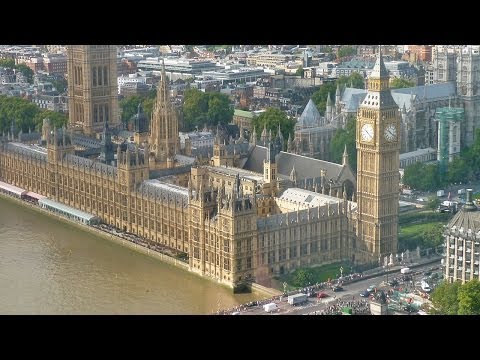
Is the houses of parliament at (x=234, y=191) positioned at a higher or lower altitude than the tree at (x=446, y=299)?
higher

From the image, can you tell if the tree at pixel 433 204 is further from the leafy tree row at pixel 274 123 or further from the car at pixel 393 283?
the leafy tree row at pixel 274 123

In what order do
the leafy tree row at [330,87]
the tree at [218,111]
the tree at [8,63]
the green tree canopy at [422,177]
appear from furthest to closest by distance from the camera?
the tree at [8,63]
the leafy tree row at [330,87]
the tree at [218,111]
the green tree canopy at [422,177]

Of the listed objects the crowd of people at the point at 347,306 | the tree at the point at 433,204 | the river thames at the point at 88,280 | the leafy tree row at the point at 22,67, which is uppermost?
the leafy tree row at the point at 22,67

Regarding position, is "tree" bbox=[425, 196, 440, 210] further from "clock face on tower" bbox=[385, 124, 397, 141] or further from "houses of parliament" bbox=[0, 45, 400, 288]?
"clock face on tower" bbox=[385, 124, 397, 141]

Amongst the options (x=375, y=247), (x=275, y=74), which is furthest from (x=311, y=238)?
(x=275, y=74)

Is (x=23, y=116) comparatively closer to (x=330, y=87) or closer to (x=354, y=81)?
(x=330, y=87)

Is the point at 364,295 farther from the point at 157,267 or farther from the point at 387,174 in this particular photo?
the point at 157,267

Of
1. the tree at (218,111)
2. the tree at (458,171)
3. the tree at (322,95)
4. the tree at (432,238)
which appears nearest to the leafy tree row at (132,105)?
the tree at (218,111)
